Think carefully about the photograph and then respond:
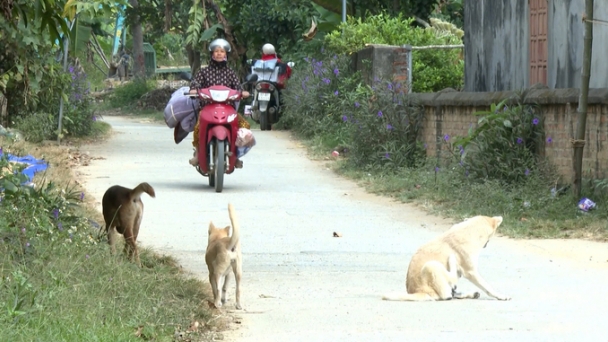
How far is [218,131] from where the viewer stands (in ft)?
48.6

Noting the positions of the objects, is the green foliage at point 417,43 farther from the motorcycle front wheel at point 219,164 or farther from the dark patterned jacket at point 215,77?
the motorcycle front wheel at point 219,164

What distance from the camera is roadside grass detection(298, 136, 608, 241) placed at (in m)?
11.4

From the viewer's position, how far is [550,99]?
13195 mm

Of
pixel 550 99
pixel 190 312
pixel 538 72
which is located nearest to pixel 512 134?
pixel 550 99

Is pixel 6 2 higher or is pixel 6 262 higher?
pixel 6 2

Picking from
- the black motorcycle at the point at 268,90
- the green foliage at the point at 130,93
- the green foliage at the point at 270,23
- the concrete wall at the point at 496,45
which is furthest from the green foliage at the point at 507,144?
the green foliage at the point at 130,93

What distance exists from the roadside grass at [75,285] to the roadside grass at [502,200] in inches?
157

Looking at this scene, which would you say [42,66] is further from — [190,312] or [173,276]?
[190,312]

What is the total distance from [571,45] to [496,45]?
8.28 ft

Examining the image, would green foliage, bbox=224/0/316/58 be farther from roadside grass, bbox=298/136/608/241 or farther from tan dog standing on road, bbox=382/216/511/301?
tan dog standing on road, bbox=382/216/511/301

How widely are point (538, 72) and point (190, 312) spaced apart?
9.11m

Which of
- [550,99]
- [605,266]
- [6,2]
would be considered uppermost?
Answer: [6,2]

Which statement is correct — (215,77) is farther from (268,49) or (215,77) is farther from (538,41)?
(268,49)

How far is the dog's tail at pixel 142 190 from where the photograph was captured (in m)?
8.95
